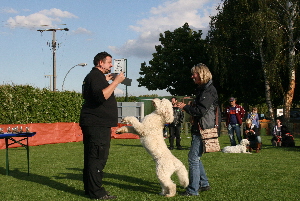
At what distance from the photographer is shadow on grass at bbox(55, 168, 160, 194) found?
5.93m

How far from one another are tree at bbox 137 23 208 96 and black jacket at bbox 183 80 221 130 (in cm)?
2813

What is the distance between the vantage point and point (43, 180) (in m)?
6.82

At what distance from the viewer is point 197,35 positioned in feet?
121

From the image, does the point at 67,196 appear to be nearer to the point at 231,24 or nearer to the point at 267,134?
the point at 267,134

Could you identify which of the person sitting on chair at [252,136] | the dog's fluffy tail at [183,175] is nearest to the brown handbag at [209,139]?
the dog's fluffy tail at [183,175]

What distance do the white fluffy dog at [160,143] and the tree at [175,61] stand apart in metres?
28.4

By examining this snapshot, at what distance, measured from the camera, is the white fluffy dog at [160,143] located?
16.5ft

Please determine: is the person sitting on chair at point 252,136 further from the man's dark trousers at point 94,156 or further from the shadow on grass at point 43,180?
the man's dark trousers at point 94,156

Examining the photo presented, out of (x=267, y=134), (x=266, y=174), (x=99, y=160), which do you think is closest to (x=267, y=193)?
(x=266, y=174)

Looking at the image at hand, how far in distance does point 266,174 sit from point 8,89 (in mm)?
12256

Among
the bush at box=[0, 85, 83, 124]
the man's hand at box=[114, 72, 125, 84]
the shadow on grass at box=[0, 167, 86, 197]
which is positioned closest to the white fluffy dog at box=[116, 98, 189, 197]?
the man's hand at box=[114, 72, 125, 84]

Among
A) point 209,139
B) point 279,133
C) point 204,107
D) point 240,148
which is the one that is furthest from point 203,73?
point 279,133

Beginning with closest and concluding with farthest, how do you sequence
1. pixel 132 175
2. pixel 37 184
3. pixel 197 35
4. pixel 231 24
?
pixel 37 184
pixel 132 175
pixel 231 24
pixel 197 35

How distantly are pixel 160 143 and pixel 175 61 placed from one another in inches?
1241
